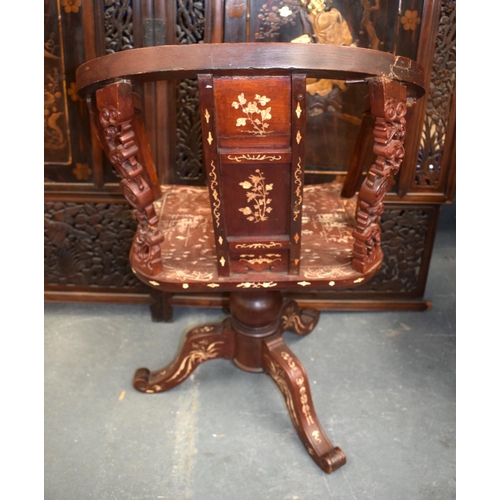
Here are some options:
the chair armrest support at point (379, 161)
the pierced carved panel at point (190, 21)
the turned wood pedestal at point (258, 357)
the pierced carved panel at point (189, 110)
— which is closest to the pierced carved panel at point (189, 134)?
the pierced carved panel at point (189, 110)

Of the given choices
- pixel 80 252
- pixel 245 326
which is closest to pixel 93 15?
pixel 80 252

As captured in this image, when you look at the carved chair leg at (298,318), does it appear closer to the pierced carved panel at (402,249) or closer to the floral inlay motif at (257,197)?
the pierced carved panel at (402,249)

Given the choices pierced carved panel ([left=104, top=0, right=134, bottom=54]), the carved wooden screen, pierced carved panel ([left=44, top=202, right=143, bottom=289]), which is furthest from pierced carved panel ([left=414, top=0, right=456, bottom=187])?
pierced carved panel ([left=44, top=202, right=143, bottom=289])

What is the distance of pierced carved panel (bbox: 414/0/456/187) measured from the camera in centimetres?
168

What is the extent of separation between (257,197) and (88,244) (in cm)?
109

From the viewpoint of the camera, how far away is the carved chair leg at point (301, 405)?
150 centimetres

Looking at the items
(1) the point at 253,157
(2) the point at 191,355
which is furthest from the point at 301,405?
(1) the point at 253,157

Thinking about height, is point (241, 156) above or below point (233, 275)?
above

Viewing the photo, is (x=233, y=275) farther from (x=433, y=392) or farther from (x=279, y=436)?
(x=433, y=392)

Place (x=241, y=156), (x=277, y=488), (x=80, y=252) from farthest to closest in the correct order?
(x=80, y=252) → (x=277, y=488) → (x=241, y=156)

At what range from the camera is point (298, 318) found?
1978 millimetres

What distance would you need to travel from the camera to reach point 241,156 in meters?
1.10

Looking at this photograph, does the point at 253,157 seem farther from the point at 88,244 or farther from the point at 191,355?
the point at 88,244

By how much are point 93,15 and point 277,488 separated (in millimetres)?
1524
